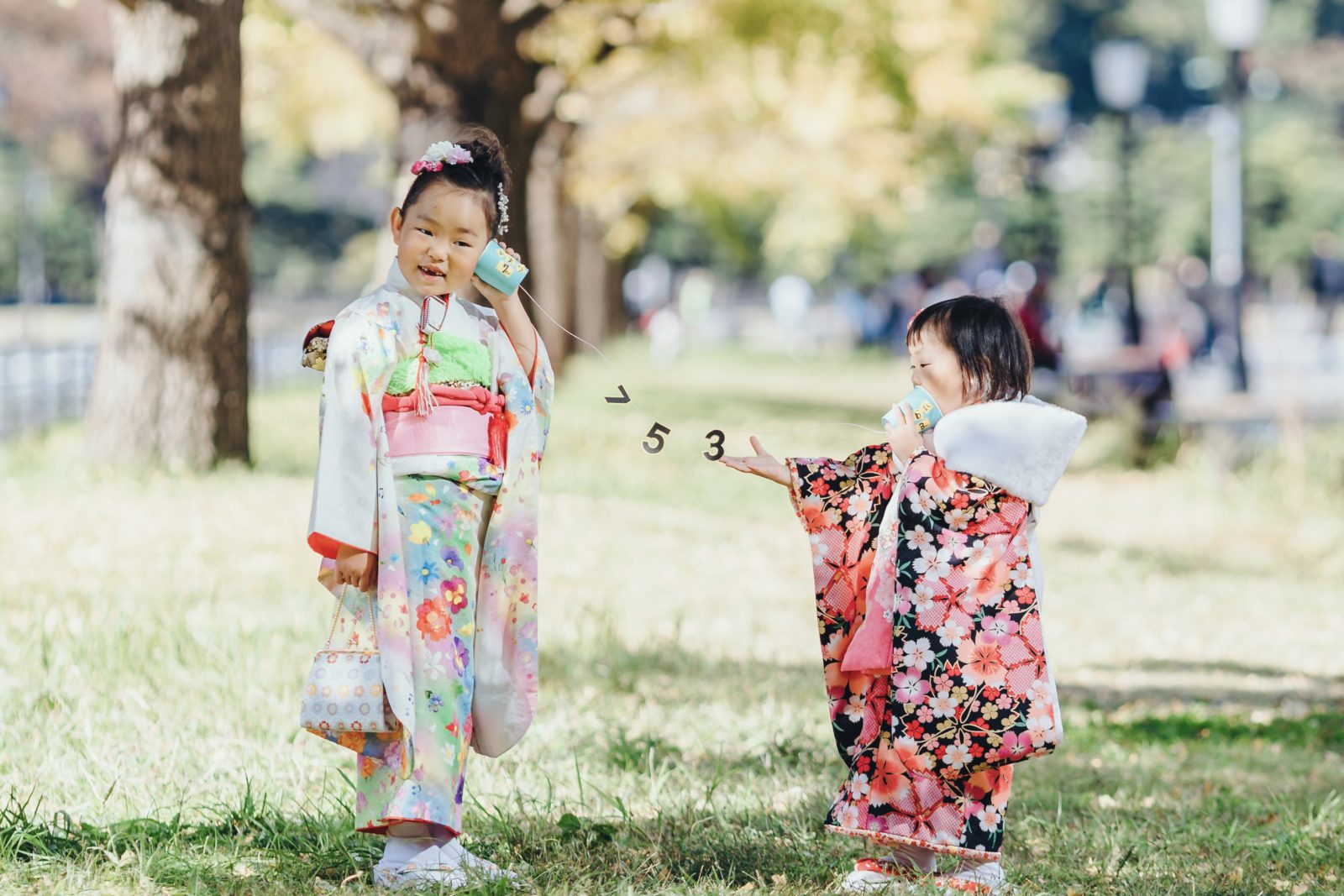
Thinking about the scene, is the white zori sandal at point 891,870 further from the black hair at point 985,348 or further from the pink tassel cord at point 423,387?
the pink tassel cord at point 423,387

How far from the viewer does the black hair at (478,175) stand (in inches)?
148

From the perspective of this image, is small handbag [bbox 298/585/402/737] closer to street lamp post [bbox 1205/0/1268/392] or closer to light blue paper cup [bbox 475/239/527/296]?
light blue paper cup [bbox 475/239/527/296]

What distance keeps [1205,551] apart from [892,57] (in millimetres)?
9257

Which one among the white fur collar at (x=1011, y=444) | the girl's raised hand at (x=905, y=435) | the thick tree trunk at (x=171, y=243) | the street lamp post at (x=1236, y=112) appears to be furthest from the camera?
the street lamp post at (x=1236, y=112)

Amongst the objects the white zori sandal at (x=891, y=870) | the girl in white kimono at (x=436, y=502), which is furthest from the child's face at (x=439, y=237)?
the white zori sandal at (x=891, y=870)

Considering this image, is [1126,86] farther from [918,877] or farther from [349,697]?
[349,697]

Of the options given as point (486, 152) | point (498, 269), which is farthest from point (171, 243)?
point (498, 269)

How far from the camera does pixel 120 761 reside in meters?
4.58

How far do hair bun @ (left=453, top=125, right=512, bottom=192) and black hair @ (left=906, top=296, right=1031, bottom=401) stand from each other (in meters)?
1.03

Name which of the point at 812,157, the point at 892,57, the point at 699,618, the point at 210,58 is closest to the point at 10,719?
the point at 699,618

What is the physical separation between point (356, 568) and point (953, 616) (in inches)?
52.4

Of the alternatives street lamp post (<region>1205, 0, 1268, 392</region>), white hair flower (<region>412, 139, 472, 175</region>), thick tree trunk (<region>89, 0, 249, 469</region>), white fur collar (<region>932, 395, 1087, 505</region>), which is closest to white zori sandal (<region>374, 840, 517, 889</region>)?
white fur collar (<region>932, 395, 1087, 505</region>)

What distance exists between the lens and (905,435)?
3.92 m

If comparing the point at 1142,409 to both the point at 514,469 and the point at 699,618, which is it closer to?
the point at 699,618
